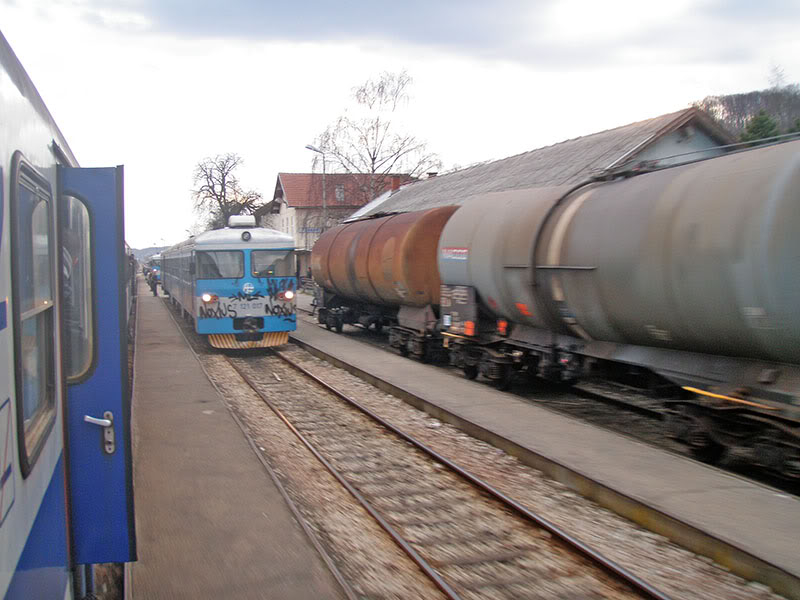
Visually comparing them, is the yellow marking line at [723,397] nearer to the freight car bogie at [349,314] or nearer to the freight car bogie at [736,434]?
the freight car bogie at [736,434]

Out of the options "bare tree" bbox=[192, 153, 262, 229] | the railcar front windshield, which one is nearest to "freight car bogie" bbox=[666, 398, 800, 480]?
the railcar front windshield

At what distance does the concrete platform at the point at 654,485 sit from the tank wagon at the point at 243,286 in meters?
6.68

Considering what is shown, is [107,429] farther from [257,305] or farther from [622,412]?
[257,305]

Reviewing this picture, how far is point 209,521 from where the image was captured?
18.8 ft

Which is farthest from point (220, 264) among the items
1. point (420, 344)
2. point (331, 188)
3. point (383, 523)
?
point (331, 188)

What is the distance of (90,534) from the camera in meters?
3.24

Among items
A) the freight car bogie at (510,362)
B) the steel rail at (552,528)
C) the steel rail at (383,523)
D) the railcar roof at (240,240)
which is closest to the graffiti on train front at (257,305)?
the railcar roof at (240,240)

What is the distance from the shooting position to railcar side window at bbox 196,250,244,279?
53.2 feet

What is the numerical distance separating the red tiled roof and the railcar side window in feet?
101

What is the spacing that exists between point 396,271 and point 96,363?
11.3m

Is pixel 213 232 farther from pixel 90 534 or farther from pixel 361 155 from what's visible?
pixel 361 155

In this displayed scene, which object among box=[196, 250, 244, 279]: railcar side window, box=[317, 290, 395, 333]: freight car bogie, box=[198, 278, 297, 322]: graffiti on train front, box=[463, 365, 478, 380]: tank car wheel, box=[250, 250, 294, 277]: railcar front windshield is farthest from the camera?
box=[317, 290, 395, 333]: freight car bogie

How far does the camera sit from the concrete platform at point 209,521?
4.57 m

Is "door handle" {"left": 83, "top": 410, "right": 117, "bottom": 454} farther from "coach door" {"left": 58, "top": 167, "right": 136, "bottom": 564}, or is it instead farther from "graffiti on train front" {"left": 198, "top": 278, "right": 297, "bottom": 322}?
"graffiti on train front" {"left": 198, "top": 278, "right": 297, "bottom": 322}
